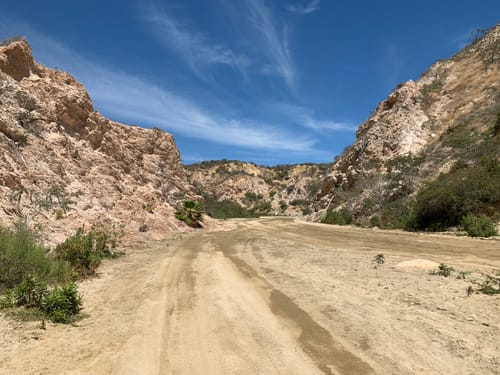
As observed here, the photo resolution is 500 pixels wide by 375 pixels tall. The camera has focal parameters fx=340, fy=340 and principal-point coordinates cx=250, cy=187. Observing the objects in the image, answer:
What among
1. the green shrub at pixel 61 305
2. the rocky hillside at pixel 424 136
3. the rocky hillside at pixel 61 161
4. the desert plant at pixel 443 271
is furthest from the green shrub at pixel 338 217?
the green shrub at pixel 61 305

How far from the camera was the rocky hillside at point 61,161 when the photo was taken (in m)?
13.2

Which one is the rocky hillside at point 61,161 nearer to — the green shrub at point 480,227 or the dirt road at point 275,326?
the dirt road at point 275,326

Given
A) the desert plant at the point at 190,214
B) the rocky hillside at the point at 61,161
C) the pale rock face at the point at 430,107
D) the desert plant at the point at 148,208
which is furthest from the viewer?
the pale rock face at the point at 430,107

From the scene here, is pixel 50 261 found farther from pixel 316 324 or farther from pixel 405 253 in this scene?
pixel 405 253

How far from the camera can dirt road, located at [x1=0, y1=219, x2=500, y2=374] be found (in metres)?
3.96

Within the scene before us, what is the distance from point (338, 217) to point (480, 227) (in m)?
16.3

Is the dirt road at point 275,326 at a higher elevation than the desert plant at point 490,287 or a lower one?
lower

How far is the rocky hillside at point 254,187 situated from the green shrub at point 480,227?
1654 inches

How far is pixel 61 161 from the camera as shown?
56.0 ft

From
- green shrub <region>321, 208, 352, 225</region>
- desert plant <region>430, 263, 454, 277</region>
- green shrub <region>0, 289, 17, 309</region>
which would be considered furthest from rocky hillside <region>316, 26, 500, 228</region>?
green shrub <region>0, 289, 17, 309</region>

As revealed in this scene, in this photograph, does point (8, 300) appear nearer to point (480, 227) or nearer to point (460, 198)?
point (480, 227)

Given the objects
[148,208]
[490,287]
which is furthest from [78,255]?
[148,208]

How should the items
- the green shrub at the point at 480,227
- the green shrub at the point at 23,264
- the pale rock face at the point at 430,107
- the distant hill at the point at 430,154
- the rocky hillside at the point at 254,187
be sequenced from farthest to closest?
the rocky hillside at the point at 254,187 < the pale rock face at the point at 430,107 < the distant hill at the point at 430,154 < the green shrub at the point at 480,227 < the green shrub at the point at 23,264

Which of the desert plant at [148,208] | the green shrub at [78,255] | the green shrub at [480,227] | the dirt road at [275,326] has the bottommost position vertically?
the dirt road at [275,326]
